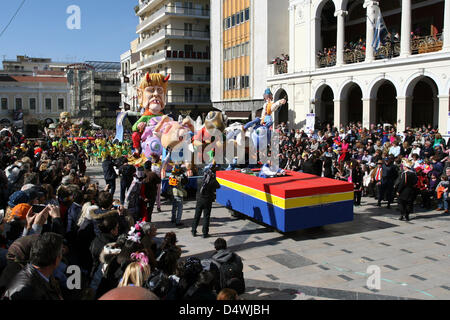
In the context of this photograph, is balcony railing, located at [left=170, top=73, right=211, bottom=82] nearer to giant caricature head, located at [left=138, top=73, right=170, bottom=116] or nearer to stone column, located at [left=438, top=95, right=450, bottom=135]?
stone column, located at [left=438, top=95, right=450, bottom=135]

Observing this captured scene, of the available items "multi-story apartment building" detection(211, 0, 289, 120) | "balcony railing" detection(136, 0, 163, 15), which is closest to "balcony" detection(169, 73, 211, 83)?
"multi-story apartment building" detection(211, 0, 289, 120)

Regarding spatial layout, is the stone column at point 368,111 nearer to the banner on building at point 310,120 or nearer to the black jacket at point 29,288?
the banner on building at point 310,120

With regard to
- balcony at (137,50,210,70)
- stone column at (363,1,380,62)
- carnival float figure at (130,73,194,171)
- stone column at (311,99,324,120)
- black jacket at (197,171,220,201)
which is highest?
balcony at (137,50,210,70)

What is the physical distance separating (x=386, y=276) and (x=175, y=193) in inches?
213

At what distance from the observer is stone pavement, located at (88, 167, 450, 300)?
22.2 ft

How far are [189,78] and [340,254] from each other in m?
41.2

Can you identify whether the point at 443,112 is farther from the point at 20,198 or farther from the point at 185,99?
the point at 185,99

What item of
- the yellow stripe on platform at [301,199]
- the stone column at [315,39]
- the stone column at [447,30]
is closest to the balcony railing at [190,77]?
the stone column at [315,39]

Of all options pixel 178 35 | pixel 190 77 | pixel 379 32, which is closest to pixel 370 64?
pixel 379 32

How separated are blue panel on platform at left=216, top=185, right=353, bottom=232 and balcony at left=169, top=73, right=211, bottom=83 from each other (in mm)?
38081

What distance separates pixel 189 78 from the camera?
47.6 m

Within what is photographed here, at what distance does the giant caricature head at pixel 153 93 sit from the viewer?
15.6m
